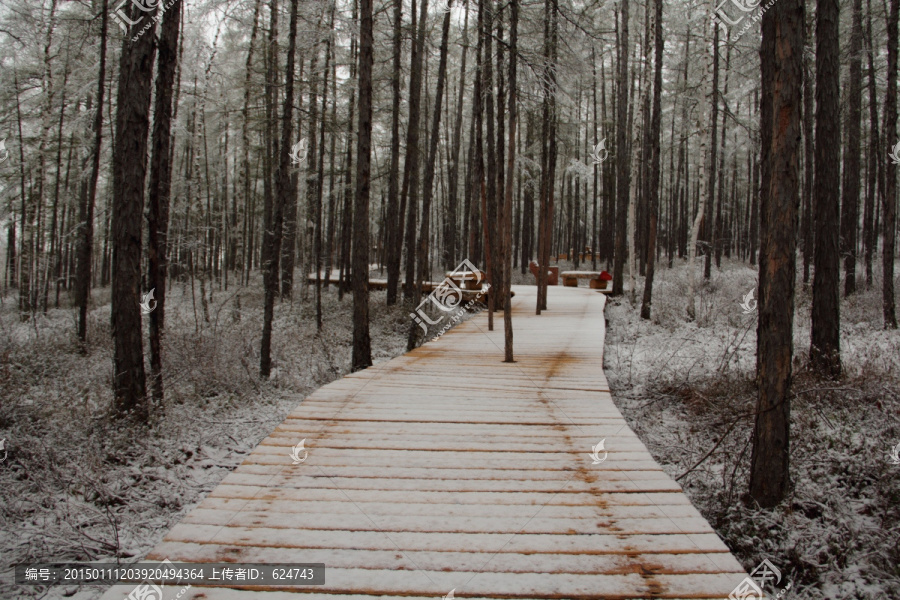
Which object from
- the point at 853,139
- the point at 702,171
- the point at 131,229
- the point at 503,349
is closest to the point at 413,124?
the point at 702,171

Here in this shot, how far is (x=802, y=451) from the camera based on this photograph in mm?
5496

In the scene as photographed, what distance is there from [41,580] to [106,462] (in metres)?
1.99

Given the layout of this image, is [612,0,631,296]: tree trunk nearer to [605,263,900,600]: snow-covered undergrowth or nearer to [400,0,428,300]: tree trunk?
[400,0,428,300]: tree trunk

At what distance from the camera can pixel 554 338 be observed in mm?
10430

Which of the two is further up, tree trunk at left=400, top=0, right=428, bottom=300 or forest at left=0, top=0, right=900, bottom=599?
tree trunk at left=400, top=0, right=428, bottom=300

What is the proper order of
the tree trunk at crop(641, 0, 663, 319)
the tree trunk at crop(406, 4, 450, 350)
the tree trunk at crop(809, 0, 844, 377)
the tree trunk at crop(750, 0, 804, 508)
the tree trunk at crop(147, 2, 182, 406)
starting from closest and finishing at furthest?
the tree trunk at crop(750, 0, 804, 508), the tree trunk at crop(147, 2, 182, 406), the tree trunk at crop(809, 0, 844, 377), the tree trunk at crop(406, 4, 450, 350), the tree trunk at crop(641, 0, 663, 319)

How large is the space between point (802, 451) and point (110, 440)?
25.0 ft

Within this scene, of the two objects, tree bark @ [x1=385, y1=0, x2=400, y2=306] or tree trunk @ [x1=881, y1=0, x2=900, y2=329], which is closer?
tree trunk @ [x1=881, y1=0, x2=900, y2=329]

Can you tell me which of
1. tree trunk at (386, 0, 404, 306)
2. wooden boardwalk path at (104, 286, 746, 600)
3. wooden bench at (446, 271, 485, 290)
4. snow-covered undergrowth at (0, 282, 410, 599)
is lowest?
snow-covered undergrowth at (0, 282, 410, 599)

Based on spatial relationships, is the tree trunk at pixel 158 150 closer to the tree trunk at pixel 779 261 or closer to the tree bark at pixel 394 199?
the tree trunk at pixel 779 261

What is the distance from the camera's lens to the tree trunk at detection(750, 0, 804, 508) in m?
3.77

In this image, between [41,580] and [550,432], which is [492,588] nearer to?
[550,432]

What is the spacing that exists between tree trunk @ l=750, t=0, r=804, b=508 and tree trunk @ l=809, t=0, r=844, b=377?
4.30m

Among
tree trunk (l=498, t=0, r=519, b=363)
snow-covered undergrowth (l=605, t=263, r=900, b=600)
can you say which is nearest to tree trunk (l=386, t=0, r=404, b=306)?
tree trunk (l=498, t=0, r=519, b=363)
